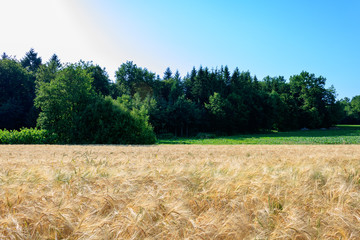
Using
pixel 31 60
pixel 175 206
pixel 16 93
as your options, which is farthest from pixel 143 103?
pixel 31 60

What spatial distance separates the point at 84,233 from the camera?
1713 millimetres

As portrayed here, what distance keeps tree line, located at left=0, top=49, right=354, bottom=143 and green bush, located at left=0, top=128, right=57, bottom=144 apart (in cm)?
88

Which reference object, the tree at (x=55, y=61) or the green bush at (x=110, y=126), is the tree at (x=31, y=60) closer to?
the tree at (x=55, y=61)

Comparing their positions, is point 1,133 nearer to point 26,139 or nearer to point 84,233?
point 26,139

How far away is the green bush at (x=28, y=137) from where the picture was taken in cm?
2417

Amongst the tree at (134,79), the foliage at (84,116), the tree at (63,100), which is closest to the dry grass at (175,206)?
the foliage at (84,116)

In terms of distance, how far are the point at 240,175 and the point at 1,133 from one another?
1222 inches

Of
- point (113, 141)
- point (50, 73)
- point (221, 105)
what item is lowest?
point (113, 141)

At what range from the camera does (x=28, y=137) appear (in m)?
24.7

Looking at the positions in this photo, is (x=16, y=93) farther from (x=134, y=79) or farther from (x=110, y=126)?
(x=110, y=126)

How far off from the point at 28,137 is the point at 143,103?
98.5 feet

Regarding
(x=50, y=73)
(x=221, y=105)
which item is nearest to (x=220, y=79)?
(x=221, y=105)

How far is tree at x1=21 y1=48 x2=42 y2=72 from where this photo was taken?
8094 cm

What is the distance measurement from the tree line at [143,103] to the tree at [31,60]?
317mm
